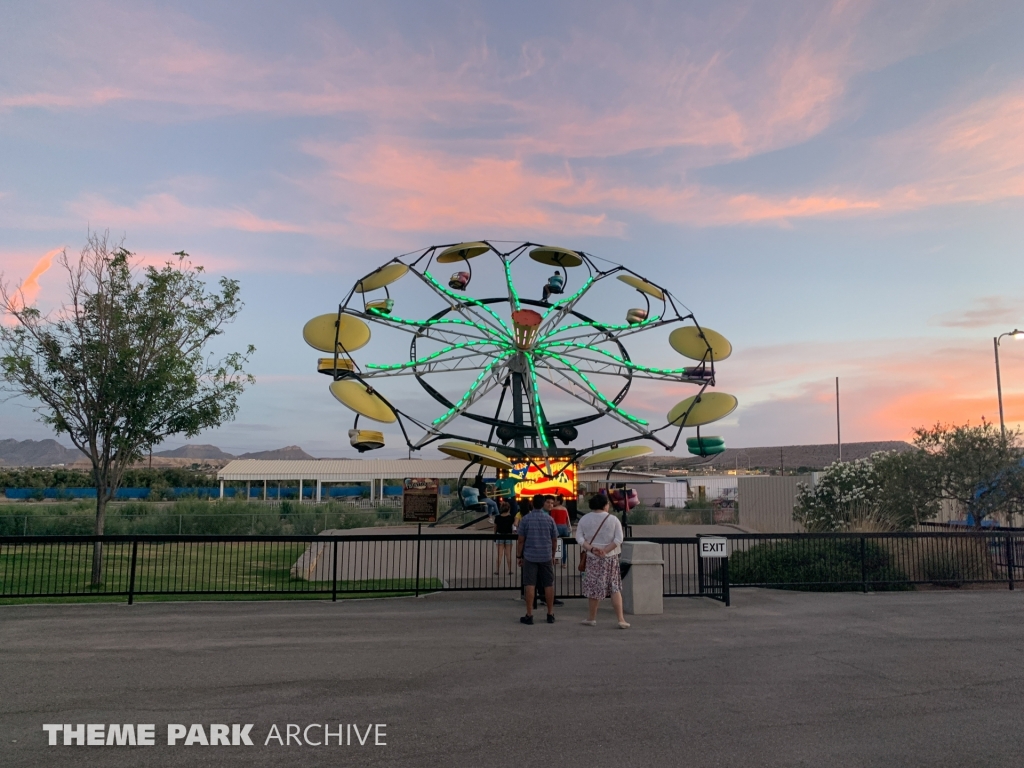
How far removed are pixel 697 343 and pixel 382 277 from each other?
10.5 m

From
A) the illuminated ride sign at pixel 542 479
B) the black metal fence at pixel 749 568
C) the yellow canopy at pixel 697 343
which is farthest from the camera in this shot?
the yellow canopy at pixel 697 343

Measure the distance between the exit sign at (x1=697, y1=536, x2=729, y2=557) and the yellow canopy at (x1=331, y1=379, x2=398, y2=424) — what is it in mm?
12240

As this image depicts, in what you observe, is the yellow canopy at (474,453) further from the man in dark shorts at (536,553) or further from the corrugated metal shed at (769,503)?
the man in dark shorts at (536,553)

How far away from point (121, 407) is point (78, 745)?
512 inches

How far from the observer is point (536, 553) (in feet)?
34.2

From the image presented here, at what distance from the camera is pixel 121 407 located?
56.0 feet

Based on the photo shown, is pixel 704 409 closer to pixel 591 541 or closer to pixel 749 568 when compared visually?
pixel 749 568

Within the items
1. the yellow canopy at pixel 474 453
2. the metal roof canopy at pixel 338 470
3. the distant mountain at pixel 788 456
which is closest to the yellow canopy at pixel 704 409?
the yellow canopy at pixel 474 453

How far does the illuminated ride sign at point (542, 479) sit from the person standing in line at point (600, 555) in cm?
1425

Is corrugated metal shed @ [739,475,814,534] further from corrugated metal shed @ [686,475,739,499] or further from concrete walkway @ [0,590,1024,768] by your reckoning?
corrugated metal shed @ [686,475,739,499]

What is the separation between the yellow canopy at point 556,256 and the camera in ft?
86.2

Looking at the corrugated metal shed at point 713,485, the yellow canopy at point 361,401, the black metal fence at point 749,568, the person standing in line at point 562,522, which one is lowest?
the black metal fence at point 749,568

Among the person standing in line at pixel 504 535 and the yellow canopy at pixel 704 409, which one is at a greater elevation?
the yellow canopy at pixel 704 409

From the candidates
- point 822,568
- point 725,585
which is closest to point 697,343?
point 822,568
